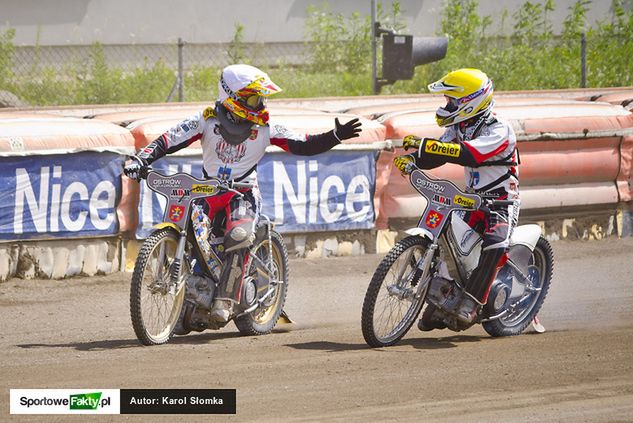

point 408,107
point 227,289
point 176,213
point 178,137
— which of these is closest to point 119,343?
point 227,289

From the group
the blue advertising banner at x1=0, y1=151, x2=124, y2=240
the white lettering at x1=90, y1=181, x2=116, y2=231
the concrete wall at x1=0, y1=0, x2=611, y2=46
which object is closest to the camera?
the blue advertising banner at x1=0, y1=151, x2=124, y2=240

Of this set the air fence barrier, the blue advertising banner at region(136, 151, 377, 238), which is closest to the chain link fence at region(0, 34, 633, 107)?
the air fence barrier

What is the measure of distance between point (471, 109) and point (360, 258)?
4622mm

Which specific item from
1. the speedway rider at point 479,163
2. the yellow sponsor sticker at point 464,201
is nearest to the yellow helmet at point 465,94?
the speedway rider at point 479,163

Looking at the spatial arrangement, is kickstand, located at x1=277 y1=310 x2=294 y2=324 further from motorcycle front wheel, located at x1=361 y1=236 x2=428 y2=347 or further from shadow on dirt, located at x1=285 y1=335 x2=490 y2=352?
motorcycle front wheel, located at x1=361 y1=236 x2=428 y2=347

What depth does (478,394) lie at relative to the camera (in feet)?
21.0

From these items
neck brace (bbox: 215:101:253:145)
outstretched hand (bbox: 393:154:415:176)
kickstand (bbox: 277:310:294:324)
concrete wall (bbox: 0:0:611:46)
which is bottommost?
kickstand (bbox: 277:310:294:324)

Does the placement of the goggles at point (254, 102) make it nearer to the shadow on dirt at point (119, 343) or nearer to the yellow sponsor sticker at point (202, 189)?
the yellow sponsor sticker at point (202, 189)

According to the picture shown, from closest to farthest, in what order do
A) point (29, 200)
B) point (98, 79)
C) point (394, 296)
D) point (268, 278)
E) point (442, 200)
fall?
point (394, 296) → point (442, 200) → point (268, 278) → point (29, 200) → point (98, 79)

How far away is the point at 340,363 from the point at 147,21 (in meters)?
18.0

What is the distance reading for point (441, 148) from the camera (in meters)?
7.71

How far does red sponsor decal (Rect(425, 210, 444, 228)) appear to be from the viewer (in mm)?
7820

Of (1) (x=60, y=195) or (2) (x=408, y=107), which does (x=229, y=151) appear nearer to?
(1) (x=60, y=195)

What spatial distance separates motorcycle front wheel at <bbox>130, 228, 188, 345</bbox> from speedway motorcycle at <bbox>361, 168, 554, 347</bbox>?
1.37 m
